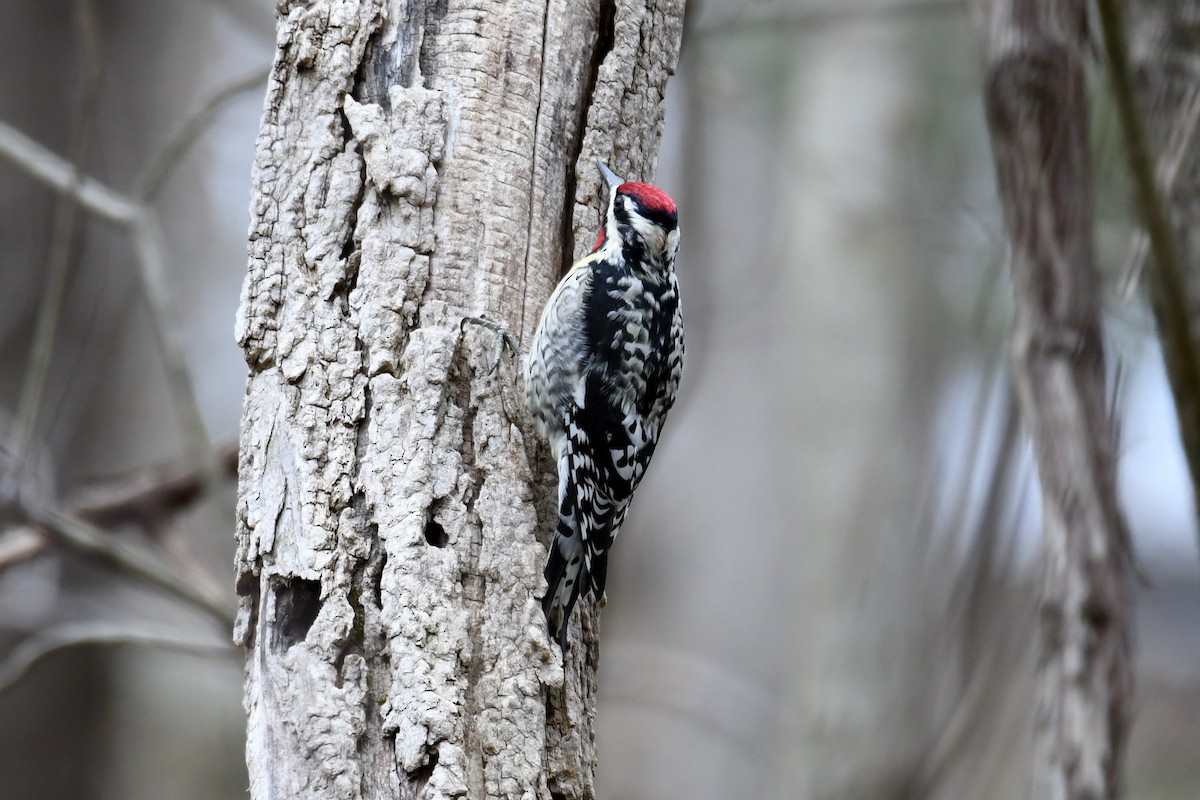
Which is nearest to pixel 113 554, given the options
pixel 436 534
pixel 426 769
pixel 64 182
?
pixel 64 182

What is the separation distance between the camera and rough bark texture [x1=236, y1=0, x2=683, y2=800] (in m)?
2.30

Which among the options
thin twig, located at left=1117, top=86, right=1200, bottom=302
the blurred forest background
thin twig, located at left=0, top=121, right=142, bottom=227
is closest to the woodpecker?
the blurred forest background

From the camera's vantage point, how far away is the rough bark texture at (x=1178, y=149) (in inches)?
75.1

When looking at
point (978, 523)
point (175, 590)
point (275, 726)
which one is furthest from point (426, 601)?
point (175, 590)

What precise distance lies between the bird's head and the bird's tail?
0.82 meters

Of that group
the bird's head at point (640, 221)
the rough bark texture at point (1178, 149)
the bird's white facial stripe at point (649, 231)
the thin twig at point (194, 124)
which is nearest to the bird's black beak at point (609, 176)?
the bird's head at point (640, 221)

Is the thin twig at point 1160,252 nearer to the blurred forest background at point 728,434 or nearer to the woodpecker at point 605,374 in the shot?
the blurred forest background at point 728,434

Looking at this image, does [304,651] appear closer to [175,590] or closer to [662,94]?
[662,94]

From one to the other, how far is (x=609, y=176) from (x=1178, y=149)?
4.38 ft

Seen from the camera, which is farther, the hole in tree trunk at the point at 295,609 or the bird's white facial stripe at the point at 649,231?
the bird's white facial stripe at the point at 649,231

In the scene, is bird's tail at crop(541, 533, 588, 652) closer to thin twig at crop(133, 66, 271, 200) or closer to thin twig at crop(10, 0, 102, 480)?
thin twig at crop(10, 0, 102, 480)

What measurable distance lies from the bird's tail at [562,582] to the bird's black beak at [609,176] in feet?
2.93

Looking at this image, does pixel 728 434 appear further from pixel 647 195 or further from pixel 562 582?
pixel 562 582

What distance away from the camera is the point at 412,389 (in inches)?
98.9
